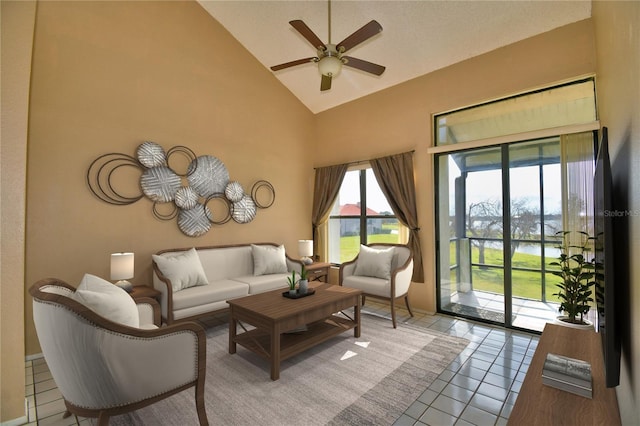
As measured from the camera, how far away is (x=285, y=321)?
8.20 ft

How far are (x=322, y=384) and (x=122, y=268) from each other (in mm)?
2276

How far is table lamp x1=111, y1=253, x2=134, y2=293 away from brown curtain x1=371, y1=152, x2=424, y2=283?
3490 mm

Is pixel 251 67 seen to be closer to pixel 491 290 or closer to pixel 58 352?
pixel 58 352

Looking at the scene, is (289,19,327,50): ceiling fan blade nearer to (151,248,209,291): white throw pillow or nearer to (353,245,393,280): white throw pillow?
(353,245,393,280): white throw pillow

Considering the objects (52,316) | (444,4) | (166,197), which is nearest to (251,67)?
(166,197)

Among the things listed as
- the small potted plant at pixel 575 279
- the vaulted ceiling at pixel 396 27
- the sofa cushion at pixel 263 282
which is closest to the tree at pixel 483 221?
the small potted plant at pixel 575 279

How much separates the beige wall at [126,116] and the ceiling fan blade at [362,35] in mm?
2493

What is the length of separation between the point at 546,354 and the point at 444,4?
3.44m

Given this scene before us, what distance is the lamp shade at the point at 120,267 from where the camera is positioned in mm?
2912

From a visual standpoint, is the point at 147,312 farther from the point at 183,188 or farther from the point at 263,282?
the point at 183,188

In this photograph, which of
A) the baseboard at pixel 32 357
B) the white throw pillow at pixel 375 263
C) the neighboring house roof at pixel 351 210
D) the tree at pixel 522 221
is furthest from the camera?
the neighboring house roof at pixel 351 210

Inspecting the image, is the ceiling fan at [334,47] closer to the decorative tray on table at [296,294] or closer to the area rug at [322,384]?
the decorative tray on table at [296,294]

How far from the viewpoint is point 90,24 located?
322cm

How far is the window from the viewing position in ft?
15.6
